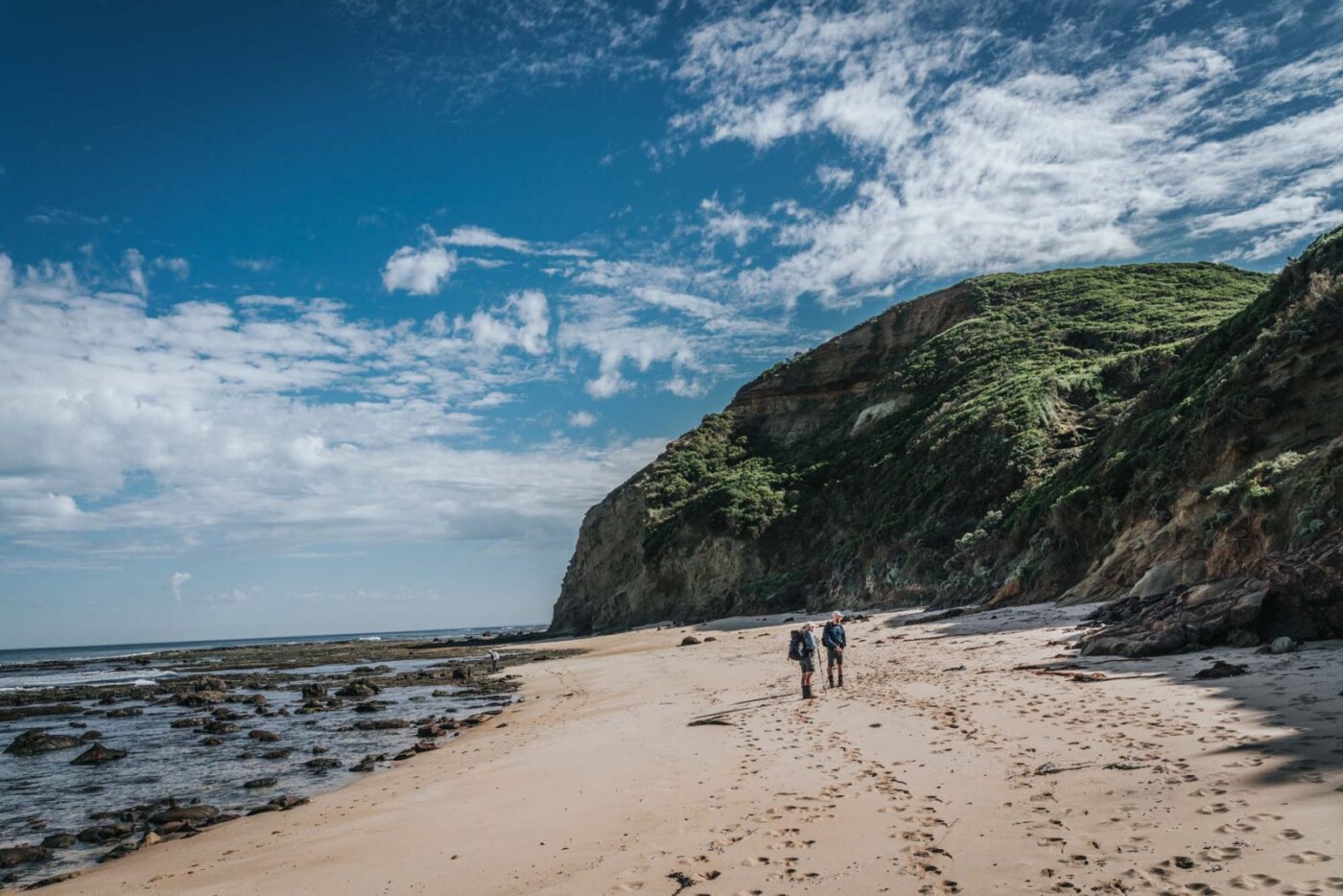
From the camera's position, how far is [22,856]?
9398 mm

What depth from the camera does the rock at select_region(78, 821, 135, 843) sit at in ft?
33.4

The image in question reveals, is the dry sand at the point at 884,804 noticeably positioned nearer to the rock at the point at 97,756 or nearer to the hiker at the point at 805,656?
the hiker at the point at 805,656

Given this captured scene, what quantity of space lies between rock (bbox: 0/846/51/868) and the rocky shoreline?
0.02 m

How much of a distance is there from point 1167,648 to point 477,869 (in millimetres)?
10506

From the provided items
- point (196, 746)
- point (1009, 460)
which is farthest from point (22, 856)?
point (1009, 460)

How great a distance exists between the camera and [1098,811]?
5.49m

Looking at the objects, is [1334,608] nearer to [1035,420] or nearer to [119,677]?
[1035,420]

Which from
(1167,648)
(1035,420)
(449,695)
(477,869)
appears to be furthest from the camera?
(1035,420)

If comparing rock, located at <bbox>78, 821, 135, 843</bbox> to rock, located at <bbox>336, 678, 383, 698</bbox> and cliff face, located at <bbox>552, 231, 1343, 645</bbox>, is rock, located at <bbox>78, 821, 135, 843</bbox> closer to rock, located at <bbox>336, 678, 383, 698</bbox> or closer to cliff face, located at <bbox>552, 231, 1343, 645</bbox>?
rock, located at <bbox>336, 678, 383, 698</bbox>

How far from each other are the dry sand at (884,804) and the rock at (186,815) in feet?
3.60

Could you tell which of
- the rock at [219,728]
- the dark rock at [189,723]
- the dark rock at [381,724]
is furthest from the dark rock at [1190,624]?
the dark rock at [189,723]

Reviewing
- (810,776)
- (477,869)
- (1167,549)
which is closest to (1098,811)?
(810,776)

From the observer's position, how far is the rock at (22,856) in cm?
921

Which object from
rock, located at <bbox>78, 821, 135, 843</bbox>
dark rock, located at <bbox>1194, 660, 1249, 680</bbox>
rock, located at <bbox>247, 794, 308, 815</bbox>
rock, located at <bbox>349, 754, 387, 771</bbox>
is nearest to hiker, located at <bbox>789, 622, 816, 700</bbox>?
dark rock, located at <bbox>1194, 660, 1249, 680</bbox>
